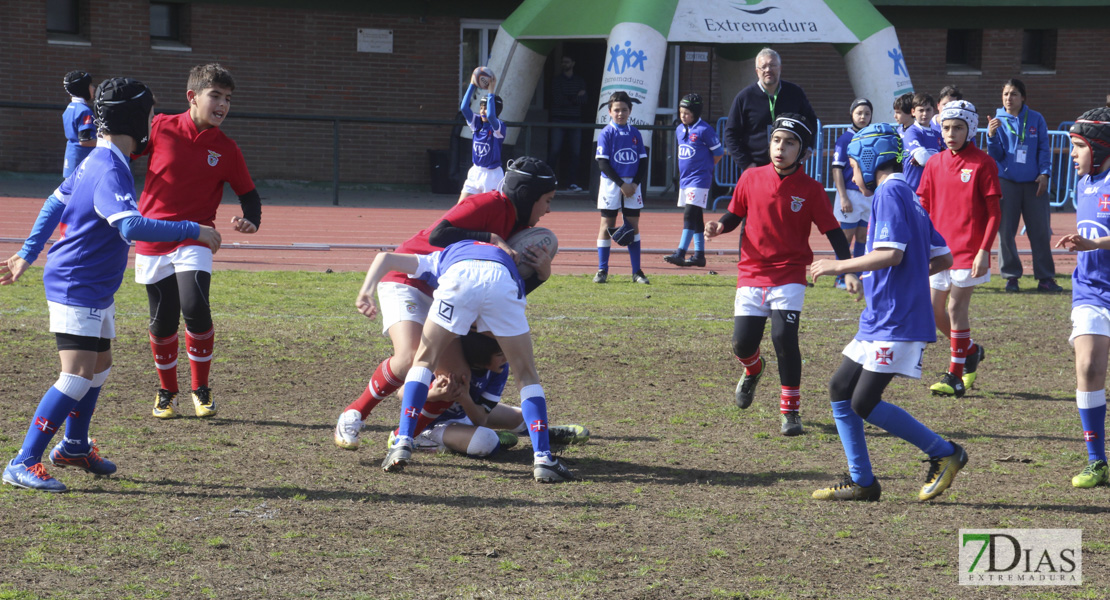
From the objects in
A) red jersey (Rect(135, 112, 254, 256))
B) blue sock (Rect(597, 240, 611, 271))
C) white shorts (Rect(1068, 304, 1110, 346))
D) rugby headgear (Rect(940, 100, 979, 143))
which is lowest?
blue sock (Rect(597, 240, 611, 271))

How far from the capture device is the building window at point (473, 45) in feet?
78.9

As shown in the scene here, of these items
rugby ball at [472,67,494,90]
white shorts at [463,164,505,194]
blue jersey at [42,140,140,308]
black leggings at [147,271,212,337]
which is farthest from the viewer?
white shorts at [463,164,505,194]

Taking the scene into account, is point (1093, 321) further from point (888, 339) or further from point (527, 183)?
point (527, 183)

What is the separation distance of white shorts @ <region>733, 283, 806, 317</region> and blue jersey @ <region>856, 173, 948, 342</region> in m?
1.28

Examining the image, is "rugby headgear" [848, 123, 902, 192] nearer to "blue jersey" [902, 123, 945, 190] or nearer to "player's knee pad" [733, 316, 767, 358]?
"player's knee pad" [733, 316, 767, 358]

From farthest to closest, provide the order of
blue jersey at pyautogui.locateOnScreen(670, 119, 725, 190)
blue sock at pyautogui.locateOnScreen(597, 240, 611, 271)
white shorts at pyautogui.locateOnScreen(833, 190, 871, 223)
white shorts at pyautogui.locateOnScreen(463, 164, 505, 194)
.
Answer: white shorts at pyautogui.locateOnScreen(463, 164, 505, 194)
blue jersey at pyautogui.locateOnScreen(670, 119, 725, 190)
blue sock at pyautogui.locateOnScreen(597, 240, 611, 271)
white shorts at pyautogui.locateOnScreen(833, 190, 871, 223)

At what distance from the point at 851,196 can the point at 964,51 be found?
52.5 ft

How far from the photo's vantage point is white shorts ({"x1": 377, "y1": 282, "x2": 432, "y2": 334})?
6.16 meters

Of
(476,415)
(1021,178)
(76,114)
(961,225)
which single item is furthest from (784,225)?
(76,114)

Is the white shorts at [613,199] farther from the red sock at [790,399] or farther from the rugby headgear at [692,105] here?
the red sock at [790,399]

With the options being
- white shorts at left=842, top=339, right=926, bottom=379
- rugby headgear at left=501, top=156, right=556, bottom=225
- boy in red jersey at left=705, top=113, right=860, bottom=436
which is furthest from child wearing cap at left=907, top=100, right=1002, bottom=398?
rugby headgear at left=501, top=156, right=556, bottom=225

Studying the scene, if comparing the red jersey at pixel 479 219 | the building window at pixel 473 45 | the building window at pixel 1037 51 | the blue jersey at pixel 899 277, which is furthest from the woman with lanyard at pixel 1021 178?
the building window at pixel 1037 51

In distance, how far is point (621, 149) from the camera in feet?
42.0

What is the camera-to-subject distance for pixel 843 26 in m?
21.0
